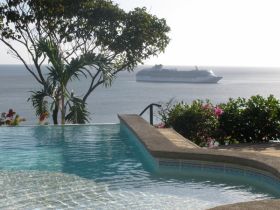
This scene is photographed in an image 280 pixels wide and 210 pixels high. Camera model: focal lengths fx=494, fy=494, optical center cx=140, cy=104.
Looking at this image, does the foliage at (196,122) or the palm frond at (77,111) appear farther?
the palm frond at (77,111)

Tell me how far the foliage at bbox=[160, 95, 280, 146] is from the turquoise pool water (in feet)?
4.97

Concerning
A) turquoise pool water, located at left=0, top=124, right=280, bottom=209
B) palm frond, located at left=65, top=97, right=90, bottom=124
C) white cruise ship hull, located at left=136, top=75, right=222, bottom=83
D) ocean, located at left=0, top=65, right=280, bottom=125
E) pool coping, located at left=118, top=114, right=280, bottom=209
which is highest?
white cruise ship hull, located at left=136, top=75, right=222, bottom=83

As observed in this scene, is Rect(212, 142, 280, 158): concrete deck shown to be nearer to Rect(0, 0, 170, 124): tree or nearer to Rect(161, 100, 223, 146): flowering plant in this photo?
Rect(161, 100, 223, 146): flowering plant

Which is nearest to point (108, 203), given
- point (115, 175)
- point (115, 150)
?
point (115, 175)

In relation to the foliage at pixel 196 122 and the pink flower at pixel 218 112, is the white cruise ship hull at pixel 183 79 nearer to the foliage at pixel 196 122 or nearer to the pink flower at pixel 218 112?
the foliage at pixel 196 122

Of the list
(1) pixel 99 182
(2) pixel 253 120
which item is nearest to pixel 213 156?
(1) pixel 99 182

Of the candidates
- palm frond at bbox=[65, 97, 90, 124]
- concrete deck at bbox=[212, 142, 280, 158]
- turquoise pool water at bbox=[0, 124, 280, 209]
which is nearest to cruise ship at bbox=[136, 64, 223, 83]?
palm frond at bbox=[65, 97, 90, 124]

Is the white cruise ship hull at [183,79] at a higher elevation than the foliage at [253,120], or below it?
higher

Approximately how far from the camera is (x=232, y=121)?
411 inches

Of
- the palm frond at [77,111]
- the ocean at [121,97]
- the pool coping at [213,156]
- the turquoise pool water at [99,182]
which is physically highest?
the palm frond at [77,111]

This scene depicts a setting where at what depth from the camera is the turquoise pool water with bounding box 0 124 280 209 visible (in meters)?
5.44

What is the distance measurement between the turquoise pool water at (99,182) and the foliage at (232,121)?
151 centimetres

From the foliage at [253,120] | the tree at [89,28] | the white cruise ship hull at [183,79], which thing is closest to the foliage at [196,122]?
the foliage at [253,120]

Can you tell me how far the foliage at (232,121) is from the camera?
33.6ft
